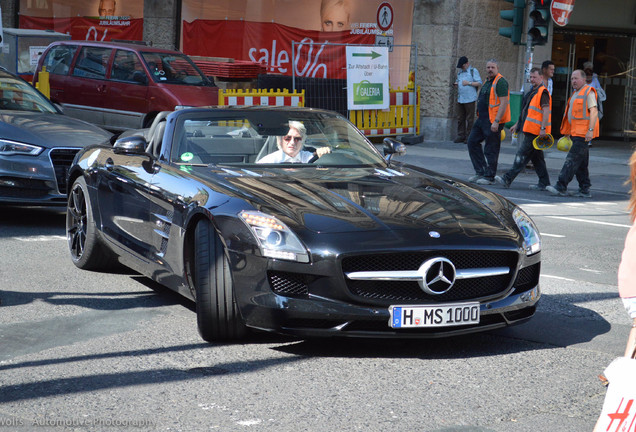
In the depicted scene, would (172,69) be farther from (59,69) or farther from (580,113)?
(580,113)

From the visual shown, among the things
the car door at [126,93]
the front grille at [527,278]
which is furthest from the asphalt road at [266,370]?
the car door at [126,93]

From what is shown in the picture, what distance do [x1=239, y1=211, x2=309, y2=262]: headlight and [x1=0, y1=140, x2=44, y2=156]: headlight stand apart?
474 centimetres

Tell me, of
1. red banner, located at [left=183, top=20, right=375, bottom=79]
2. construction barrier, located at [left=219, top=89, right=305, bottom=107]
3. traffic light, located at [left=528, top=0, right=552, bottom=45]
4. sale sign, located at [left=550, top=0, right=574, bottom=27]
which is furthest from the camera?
red banner, located at [left=183, top=20, right=375, bottom=79]

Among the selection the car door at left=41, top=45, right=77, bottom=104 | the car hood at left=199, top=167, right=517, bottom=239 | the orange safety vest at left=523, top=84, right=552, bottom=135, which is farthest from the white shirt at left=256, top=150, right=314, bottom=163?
the car door at left=41, top=45, right=77, bottom=104

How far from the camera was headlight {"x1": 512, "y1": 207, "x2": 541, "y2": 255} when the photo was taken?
5516 mm

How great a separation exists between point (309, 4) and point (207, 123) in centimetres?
1663

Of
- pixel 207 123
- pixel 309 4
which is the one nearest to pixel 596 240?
pixel 207 123

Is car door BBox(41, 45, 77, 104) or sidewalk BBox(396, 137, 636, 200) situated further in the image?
car door BBox(41, 45, 77, 104)

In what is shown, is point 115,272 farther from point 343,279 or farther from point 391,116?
point 391,116

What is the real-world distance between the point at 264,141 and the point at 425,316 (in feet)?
7.12

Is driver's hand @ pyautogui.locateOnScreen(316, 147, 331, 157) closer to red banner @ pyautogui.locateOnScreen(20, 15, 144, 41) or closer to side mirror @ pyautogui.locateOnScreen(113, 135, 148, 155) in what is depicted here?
side mirror @ pyautogui.locateOnScreen(113, 135, 148, 155)

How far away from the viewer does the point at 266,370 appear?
4.96m

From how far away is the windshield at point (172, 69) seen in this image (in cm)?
1756

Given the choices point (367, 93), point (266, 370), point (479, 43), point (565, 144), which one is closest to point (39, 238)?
point (266, 370)
